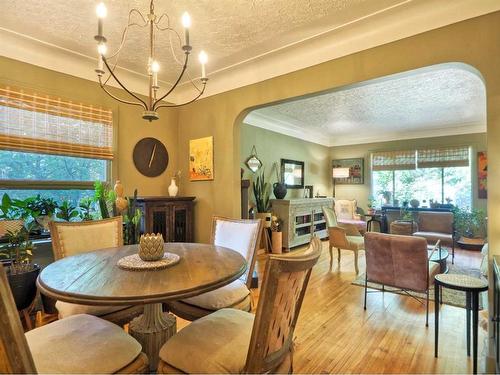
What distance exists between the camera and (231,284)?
205 centimetres

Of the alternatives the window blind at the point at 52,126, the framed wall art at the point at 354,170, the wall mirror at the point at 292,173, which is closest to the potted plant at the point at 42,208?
the window blind at the point at 52,126

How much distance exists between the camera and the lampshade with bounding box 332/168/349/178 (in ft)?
23.8

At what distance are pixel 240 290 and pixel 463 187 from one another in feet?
21.0

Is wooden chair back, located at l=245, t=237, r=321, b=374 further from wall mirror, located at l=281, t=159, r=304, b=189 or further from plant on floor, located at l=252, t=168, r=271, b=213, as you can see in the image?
wall mirror, located at l=281, t=159, r=304, b=189

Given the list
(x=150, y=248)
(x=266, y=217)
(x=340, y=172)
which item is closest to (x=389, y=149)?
(x=340, y=172)

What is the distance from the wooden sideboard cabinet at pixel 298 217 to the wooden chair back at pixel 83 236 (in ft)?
11.3

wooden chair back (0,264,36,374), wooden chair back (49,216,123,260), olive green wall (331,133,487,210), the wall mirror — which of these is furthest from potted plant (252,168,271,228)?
wooden chair back (0,264,36,374)

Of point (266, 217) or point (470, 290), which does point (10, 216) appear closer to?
point (266, 217)

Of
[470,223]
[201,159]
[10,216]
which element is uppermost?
[201,159]

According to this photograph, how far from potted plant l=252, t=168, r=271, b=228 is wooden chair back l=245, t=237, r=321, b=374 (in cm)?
393

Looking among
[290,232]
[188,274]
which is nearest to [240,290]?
[188,274]

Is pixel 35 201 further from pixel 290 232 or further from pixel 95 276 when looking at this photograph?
pixel 290 232

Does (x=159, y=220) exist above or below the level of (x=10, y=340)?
above

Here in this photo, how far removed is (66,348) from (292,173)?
5580mm
